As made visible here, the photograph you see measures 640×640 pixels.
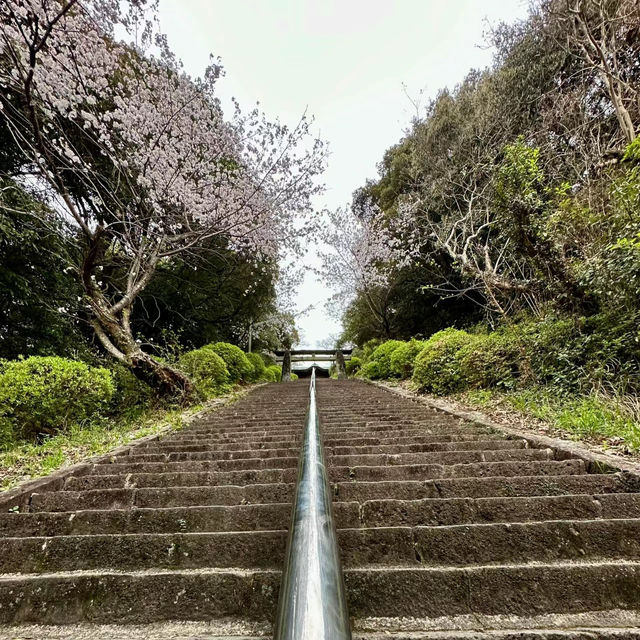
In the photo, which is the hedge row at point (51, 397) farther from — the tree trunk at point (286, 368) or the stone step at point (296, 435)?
the tree trunk at point (286, 368)

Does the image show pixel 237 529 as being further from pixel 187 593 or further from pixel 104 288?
pixel 104 288

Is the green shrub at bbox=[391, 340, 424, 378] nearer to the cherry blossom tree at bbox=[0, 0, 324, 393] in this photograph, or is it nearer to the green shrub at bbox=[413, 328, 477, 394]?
the green shrub at bbox=[413, 328, 477, 394]

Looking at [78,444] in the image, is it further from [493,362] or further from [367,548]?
[493,362]

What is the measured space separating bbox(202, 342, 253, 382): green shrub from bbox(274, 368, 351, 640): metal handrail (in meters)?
7.77

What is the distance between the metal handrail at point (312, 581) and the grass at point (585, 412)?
2.53 meters

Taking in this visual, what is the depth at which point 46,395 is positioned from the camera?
12.5 feet

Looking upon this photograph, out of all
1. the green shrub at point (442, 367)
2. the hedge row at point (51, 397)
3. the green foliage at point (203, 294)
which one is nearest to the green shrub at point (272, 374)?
the green foliage at point (203, 294)

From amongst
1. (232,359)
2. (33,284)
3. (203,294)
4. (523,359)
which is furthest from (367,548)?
(203,294)

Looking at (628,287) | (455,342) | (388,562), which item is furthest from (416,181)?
(388,562)

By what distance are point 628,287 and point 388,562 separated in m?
4.15

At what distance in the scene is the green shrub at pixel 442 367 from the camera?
18.6 ft

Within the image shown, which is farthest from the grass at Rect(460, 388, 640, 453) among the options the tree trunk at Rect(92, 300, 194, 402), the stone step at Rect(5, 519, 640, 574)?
the tree trunk at Rect(92, 300, 194, 402)

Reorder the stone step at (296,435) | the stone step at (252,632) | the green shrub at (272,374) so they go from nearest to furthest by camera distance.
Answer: the stone step at (252,632) < the stone step at (296,435) < the green shrub at (272,374)

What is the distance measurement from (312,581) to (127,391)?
17.8 ft
